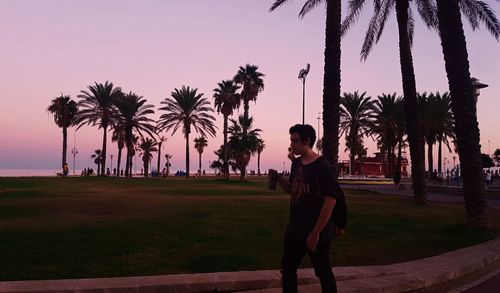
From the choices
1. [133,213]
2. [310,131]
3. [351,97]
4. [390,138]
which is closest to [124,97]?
[351,97]

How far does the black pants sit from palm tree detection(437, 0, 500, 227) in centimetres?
880

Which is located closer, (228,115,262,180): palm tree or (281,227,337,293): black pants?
(281,227,337,293): black pants

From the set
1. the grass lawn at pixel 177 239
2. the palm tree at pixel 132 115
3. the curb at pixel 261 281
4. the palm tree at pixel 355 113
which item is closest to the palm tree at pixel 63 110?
the palm tree at pixel 132 115

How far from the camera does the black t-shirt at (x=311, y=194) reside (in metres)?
4.12

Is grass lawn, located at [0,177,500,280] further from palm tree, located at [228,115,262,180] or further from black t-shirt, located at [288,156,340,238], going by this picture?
palm tree, located at [228,115,262,180]

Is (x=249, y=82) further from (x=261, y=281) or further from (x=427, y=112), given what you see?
(x=261, y=281)

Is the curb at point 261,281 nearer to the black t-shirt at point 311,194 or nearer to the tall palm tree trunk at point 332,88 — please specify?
the black t-shirt at point 311,194

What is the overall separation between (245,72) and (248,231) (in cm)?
5109

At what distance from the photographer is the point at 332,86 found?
524 inches

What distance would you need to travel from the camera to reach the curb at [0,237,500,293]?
550cm

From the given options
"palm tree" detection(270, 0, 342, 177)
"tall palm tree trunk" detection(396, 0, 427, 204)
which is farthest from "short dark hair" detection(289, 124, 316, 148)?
"tall palm tree trunk" detection(396, 0, 427, 204)

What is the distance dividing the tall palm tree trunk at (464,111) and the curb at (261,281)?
4801mm

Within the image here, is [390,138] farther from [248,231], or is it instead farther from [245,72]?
[248,231]

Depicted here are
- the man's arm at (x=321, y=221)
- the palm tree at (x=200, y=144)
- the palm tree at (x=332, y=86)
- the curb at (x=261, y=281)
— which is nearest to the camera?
the man's arm at (x=321, y=221)
